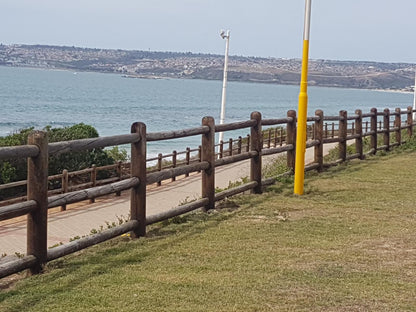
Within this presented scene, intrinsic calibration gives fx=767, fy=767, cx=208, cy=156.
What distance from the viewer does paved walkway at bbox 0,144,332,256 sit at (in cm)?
1459

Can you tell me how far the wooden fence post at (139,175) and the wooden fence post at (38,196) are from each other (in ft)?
5.60

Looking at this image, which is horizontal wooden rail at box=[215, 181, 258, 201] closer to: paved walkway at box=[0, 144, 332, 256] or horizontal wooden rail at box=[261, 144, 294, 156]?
horizontal wooden rail at box=[261, 144, 294, 156]

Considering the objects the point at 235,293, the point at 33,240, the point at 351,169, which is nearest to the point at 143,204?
the point at 33,240

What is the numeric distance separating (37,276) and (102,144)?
1.67 meters

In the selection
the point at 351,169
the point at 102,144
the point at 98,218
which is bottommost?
the point at 98,218

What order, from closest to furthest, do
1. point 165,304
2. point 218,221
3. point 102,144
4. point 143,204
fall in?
1. point 165,304
2. point 102,144
3. point 143,204
4. point 218,221

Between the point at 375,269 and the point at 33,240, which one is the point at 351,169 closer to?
the point at 375,269

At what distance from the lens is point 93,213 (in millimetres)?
18172

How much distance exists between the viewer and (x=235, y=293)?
253 inches

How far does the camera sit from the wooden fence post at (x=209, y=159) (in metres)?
10.4

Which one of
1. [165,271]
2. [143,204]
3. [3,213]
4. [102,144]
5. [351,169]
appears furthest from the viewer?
[351,169]

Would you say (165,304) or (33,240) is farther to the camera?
(33,240)

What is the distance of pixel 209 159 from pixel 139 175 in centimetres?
201

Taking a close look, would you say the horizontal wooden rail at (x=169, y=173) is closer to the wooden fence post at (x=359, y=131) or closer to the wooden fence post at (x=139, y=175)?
the wooden fence post at (x=139, y=175)
